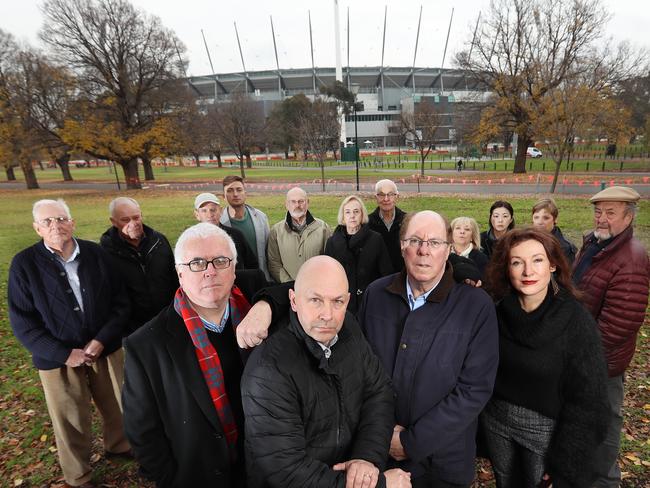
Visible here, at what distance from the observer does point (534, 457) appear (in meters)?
2.20

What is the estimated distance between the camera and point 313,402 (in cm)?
171

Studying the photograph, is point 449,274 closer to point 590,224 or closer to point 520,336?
point 520,336

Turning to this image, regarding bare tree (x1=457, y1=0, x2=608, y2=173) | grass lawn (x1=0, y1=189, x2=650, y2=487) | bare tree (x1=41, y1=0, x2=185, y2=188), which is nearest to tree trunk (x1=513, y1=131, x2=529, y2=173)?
bare tree (x1=457, y1=0, x2=608, y2=173)

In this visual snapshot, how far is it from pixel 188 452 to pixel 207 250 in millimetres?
1078

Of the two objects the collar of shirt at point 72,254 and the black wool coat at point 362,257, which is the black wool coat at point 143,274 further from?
the black wool coat at point 362,257

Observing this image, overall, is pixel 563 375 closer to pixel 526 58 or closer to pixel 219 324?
pixel 219 324

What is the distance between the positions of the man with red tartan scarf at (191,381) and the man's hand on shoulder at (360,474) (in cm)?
69

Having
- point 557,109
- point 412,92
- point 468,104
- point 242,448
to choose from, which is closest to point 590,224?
point 557,109

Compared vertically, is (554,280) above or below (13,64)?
below

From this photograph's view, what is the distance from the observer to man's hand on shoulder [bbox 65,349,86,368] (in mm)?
2959

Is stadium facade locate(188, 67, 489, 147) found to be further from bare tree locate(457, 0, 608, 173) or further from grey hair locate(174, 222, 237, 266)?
grey hair locate(174, 222, 237, 266)

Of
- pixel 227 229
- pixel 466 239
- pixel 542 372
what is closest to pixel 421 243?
pixel 542 372

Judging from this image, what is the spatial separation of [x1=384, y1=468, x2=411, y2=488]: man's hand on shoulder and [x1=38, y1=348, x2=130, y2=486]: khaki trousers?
105 inches

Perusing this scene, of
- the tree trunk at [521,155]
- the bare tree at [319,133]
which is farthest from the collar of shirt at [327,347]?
the tree trunk at [521,155]
